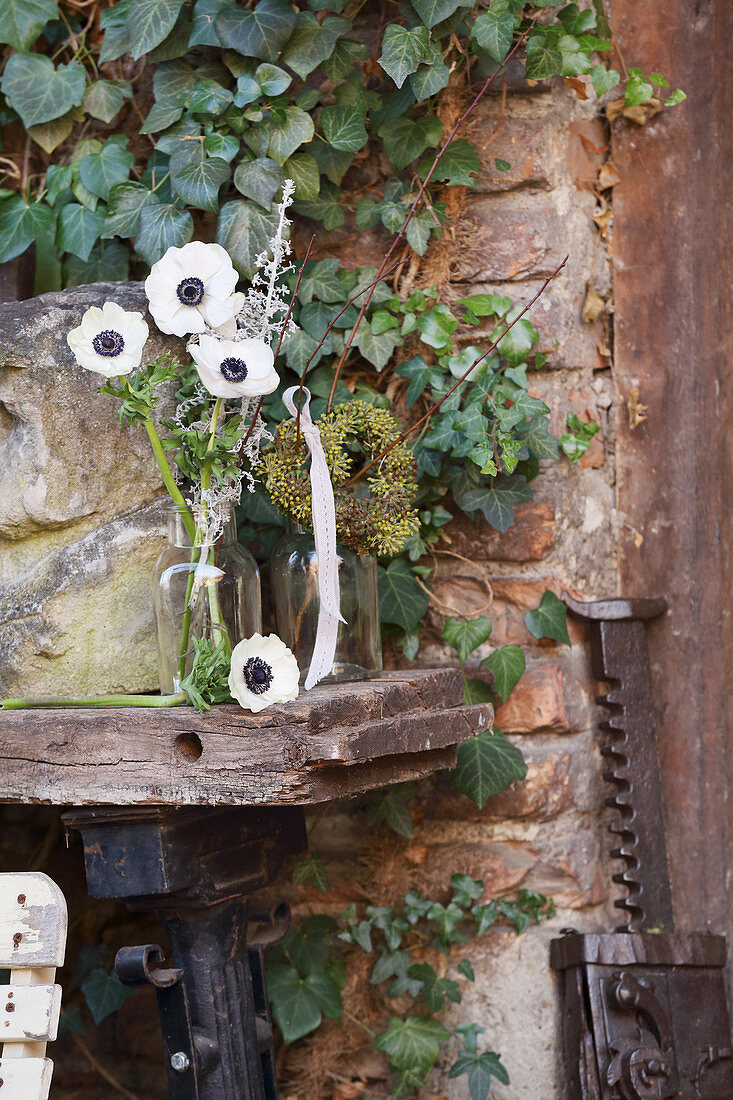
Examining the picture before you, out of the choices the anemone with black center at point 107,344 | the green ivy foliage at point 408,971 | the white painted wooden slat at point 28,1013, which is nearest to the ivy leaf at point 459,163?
the anemone with black center at point 107,344

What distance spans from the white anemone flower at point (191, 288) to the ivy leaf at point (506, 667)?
59 cm

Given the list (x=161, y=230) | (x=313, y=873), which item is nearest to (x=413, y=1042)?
(x=313, y=873)

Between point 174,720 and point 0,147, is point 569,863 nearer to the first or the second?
point 174,720

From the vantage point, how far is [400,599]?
1376 mm

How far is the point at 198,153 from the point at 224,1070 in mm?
1113

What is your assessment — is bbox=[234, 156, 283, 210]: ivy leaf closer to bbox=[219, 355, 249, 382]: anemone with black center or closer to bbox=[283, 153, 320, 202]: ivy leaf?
bbox=[283, 153, 320, 202]: ivy leaf

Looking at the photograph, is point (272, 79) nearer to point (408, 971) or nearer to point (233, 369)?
point (233, 369)

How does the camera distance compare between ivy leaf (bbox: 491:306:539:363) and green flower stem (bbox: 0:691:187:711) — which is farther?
ivy leaf (bbox: 491:306:539:363)

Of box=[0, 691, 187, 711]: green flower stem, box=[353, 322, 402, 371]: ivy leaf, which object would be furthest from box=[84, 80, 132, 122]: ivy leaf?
box=[0, 691, 187, 711]: green flower stem

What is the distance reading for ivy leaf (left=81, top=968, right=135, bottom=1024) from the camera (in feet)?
4.87

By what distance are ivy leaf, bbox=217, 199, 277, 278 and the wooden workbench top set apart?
585 mm

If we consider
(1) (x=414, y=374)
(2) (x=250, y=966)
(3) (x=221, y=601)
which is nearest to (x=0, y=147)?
(1) (x=414, y=374)

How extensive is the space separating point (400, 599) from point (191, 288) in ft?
1.67

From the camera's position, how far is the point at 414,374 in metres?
1.37
